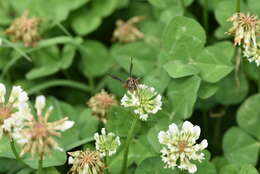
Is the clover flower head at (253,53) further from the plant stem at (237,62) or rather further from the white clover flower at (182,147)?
the white clover flower at (182,147)

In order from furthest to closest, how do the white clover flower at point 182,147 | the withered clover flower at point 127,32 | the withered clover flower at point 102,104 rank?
the withered clover flower at point 127,32 < the withered clover flower at point 102,104 < the white clover flower at point 182,147

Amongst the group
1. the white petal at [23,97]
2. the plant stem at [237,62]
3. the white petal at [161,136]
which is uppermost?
the plant stem at [237,62]

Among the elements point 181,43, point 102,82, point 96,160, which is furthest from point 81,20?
point 96,160

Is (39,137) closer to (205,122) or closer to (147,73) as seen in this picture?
(147,73)

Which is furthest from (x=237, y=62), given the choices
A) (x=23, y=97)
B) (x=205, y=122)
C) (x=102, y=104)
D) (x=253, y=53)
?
(x=23, y=97)

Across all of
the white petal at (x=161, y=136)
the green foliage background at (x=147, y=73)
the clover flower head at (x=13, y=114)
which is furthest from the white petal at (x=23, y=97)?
the white petal at (x=161, y=136)

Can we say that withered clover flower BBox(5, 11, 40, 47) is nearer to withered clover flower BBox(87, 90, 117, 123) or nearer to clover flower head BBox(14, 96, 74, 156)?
withered clover flower BBox(87, 90, 117, 123)

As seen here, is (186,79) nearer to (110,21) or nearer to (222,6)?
(222,6)
